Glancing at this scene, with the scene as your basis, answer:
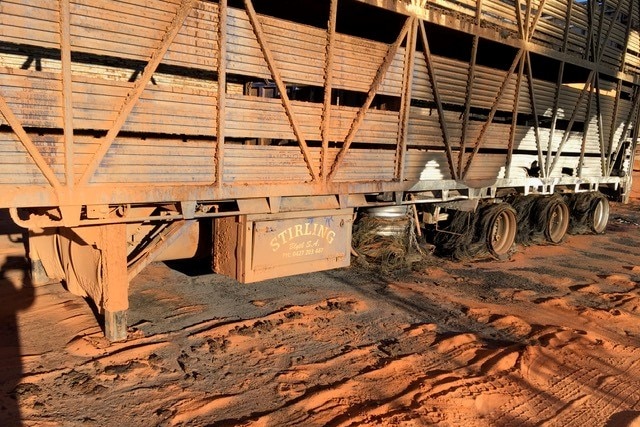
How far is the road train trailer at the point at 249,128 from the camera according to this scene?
3887 millimetres

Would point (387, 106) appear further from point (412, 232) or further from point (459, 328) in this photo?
point (459, 328)

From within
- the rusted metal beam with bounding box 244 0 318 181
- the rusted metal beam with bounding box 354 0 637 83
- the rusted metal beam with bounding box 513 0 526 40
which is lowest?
the rusted metal beam with bounding box 244 0 318 181

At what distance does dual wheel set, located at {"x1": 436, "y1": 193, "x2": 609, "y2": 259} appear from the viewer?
866 centimetres

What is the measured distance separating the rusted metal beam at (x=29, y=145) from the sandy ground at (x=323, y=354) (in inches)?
65.3

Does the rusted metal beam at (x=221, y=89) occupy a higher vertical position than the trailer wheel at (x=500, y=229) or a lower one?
higher

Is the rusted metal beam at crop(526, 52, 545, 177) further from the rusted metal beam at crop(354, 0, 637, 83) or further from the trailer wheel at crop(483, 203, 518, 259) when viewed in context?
the trailer wheel at crop(483, 203, 518, 259)

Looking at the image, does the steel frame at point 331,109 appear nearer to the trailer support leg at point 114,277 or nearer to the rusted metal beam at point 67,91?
the rusted metal beam at point 67,91

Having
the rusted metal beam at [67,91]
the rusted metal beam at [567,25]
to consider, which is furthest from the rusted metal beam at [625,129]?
the rusted metal beam at [67,91]

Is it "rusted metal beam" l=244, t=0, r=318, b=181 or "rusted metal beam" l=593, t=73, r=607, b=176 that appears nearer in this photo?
"rusted metal beam" l=244, t=0, r=318, b=181

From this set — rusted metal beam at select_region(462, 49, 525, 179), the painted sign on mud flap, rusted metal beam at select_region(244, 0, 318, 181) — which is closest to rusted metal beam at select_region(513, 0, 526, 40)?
rusted metal beam at select_region(462, 49, 525, 179)

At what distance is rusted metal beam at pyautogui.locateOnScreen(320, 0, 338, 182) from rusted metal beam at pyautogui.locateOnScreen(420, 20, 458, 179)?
163cm

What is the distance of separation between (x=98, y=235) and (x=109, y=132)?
3.25 ft

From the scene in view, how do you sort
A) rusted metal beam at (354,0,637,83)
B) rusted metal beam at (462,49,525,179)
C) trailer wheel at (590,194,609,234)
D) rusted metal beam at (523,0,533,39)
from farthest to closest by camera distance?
trailer wheel at (590,194,609,234)
rusted metal beam at (523,0,533,39)
rusted metal beam at (462,49,525,179)
rusted metal beam at (354,0,637,83)

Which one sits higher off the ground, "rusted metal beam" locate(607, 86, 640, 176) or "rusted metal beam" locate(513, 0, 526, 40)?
"rusted metal beam" locate(513, 0, 526, 40)
